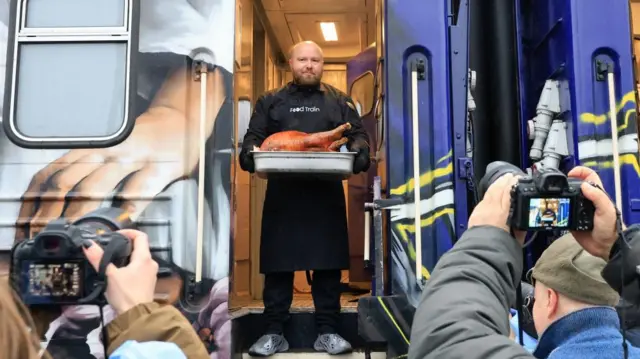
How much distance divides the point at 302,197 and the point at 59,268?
2211mm

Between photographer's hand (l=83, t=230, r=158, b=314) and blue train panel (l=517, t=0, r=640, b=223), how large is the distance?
227cm

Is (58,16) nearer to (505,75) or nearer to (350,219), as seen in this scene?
(505,75)

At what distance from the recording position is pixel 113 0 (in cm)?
284

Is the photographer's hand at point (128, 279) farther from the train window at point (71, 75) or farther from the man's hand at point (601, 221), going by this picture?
the train window at point (71, 75)

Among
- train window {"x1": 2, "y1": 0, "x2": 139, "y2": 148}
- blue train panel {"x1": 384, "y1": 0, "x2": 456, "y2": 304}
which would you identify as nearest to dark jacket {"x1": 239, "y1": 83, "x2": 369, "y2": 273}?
blue train panel {"x1": 384, "y1": 0, "x2": 456, "y2": 304}

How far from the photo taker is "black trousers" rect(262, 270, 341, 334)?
2.98 meters

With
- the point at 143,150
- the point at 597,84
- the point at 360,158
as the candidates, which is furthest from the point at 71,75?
the point at 597,84

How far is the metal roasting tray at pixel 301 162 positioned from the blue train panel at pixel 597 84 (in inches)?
39.2

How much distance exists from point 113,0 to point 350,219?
2.53 m

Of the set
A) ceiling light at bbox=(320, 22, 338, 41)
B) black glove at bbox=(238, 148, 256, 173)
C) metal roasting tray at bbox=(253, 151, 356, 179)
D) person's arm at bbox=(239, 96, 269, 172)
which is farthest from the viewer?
ceiling light at bbox=(320, 22, 338, 41)

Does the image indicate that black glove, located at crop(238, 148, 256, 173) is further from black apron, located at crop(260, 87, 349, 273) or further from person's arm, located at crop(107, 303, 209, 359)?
person's arm, located at crop(107, 303, 209, 359)

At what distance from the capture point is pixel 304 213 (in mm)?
3199

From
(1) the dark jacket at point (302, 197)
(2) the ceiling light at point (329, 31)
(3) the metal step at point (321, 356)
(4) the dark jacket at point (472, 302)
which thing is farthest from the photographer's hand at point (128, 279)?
(2) the ceiling light at point (329, 31)

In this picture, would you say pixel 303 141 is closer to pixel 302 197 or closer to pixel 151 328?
pixel 302 197
